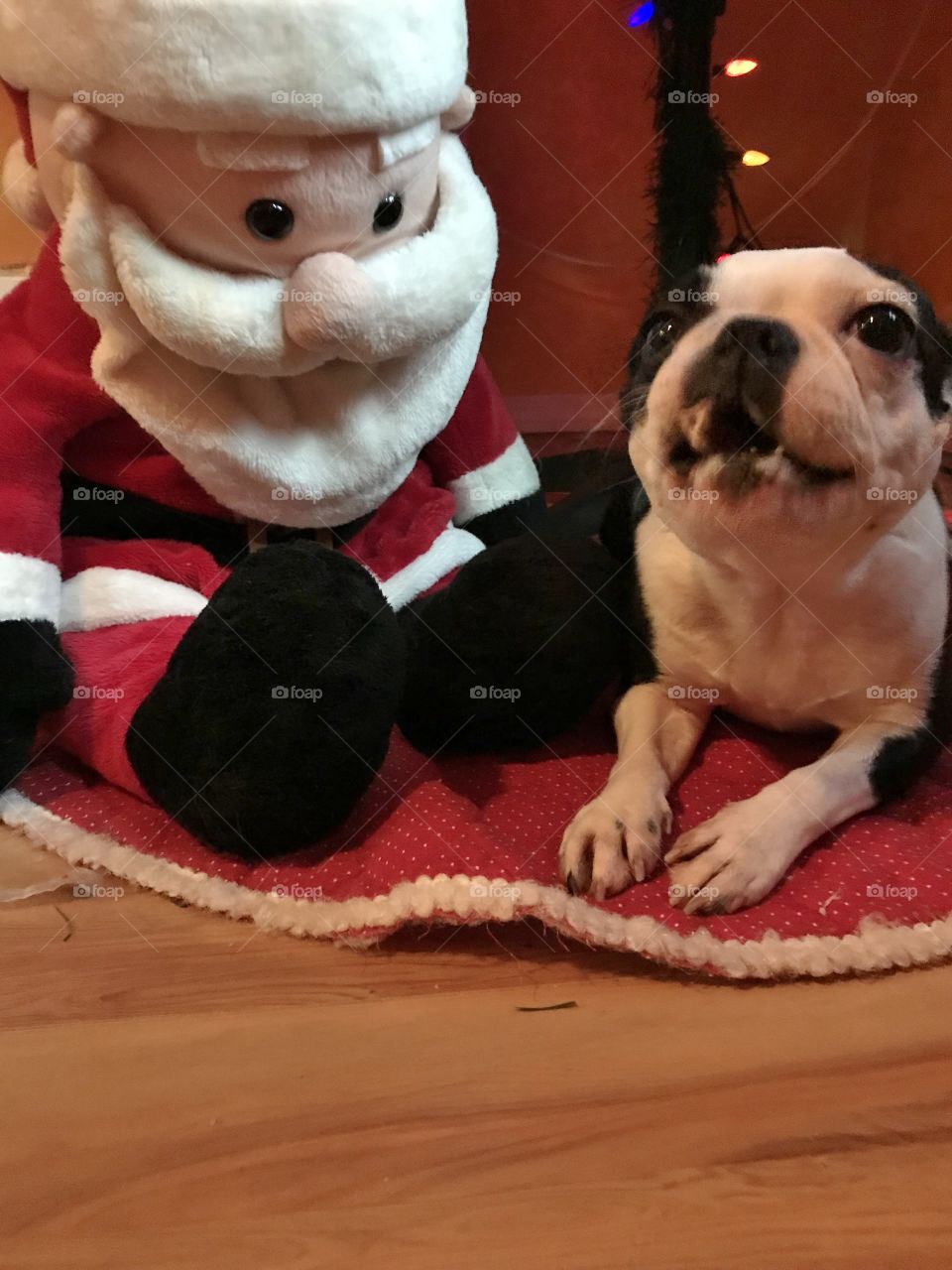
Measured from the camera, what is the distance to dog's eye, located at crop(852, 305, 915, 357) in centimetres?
86

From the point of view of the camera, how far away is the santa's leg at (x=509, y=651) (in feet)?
3.60

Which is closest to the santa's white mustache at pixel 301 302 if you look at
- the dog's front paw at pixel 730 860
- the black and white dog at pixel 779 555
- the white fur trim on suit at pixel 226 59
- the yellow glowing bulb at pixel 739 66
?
the white fur trim on suit at pixel 226 59

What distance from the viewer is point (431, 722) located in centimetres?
112

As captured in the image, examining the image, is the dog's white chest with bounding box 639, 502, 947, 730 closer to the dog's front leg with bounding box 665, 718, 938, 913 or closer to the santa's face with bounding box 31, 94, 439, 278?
the dog's front leg with bounding box 665, 718, 938, 913

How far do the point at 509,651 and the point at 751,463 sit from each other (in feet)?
1.21

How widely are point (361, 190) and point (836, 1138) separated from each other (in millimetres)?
920

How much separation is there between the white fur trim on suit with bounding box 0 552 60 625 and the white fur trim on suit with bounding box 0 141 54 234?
379mm

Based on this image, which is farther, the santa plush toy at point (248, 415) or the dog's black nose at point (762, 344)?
the santa plush toy at point (248, 415)

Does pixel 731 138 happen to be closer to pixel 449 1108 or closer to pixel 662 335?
pixel 662 335

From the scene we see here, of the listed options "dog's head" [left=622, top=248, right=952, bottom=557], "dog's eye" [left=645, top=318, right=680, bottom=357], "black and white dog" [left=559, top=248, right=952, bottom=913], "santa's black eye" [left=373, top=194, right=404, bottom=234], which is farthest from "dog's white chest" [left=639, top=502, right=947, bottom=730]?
"santa's black eye" [left=373, top=194, right=404, bottom=234]

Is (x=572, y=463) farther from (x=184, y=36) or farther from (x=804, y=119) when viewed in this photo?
(x=184, y=36)

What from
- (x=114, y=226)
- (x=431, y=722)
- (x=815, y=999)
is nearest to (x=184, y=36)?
(x=114, y=226)

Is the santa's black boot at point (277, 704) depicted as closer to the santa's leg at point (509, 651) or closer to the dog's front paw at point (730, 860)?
the santa's leg at point (509, 651)

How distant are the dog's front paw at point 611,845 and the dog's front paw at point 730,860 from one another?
27 mm
